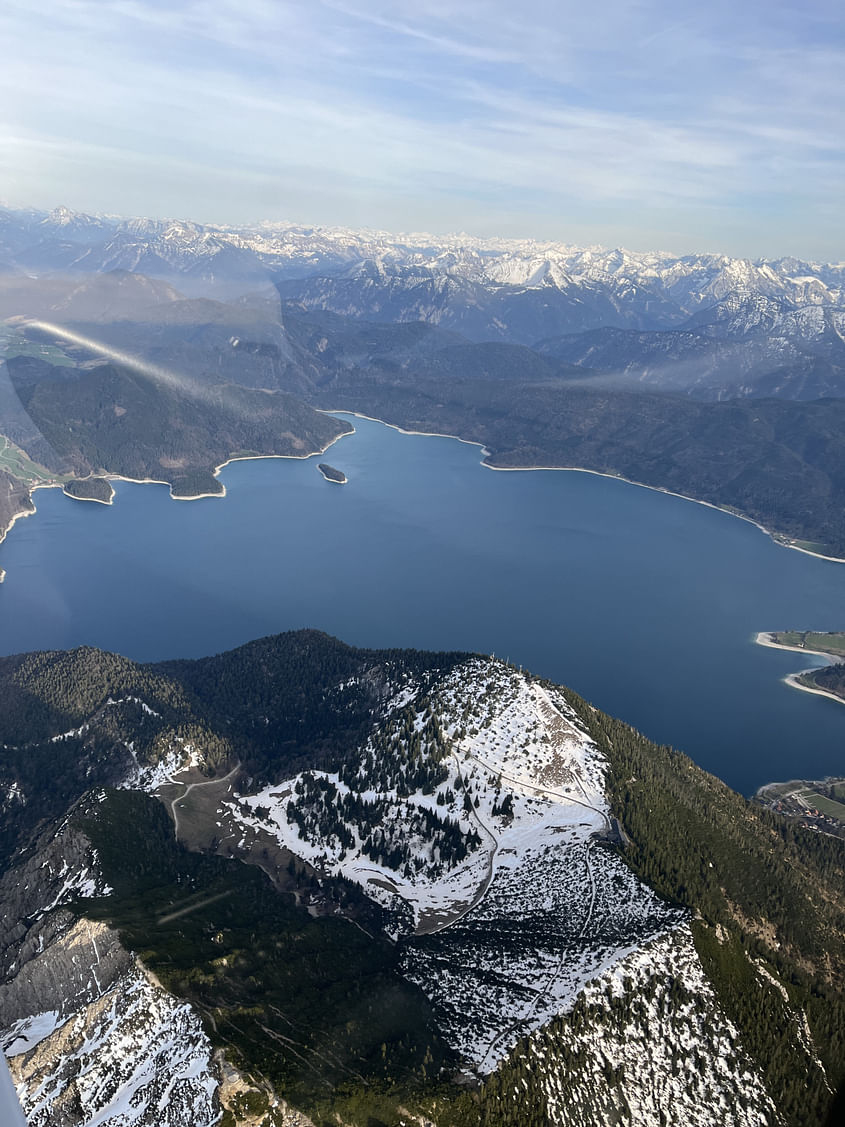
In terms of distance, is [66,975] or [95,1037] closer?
[95,1037]

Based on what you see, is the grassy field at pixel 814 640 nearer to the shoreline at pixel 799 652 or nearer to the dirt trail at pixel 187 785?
the shoreline at pixel 799 652

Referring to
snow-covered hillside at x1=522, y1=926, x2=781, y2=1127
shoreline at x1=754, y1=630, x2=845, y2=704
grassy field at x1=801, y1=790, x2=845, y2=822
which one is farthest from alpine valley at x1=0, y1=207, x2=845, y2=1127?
shoreline at x1=754, y1=630, x2=845, y2=704

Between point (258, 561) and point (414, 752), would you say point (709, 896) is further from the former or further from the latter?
point (258, 561)

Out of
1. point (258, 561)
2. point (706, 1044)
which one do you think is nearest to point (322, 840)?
point (706, 1044)

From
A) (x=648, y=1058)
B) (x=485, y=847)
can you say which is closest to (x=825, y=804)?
(x=485, y=847)

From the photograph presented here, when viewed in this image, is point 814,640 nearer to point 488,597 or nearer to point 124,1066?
point 488,597

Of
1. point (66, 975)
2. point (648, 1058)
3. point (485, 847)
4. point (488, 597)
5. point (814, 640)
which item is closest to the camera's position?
point (648, 1058)

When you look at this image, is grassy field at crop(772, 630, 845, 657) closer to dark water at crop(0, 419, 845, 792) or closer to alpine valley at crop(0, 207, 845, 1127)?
dark water at crop(0, 419, 845, 792)

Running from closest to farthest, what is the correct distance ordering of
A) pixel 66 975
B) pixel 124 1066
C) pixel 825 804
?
pixel 124 1066 < pixel 66 975 < pixel 825 804
